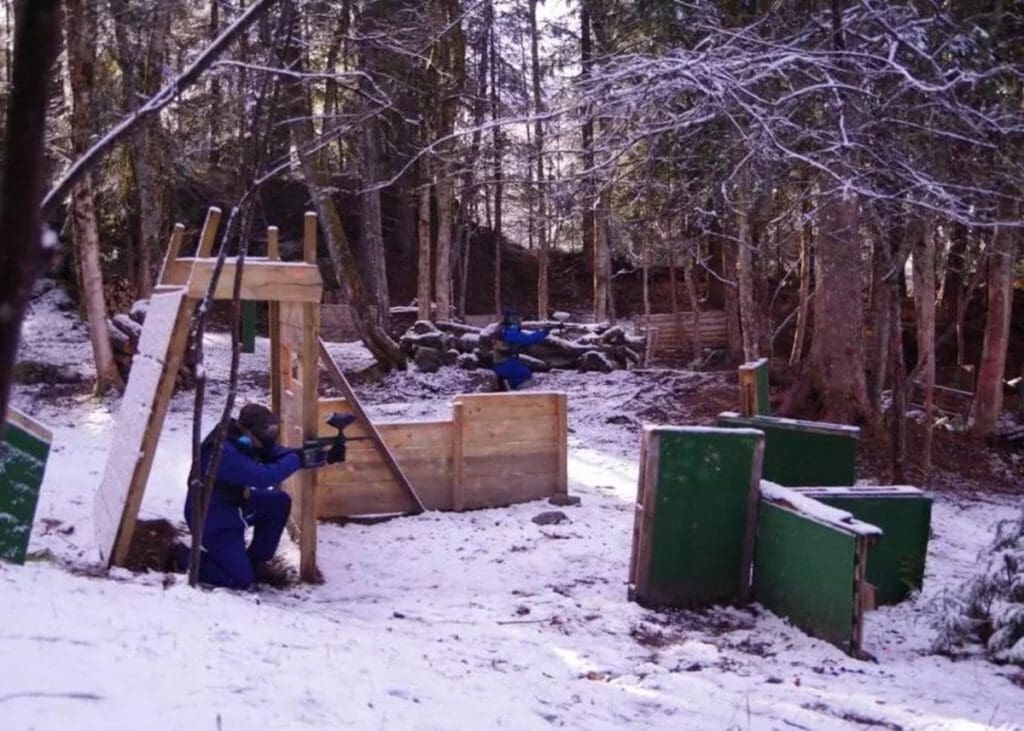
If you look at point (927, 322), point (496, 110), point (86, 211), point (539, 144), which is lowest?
point (927, 322)

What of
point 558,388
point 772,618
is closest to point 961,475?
point 558,388

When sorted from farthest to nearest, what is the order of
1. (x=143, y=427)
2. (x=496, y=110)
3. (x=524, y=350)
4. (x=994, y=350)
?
(x=524, y=350) → (x=496, y=110) → (x=994, y=350) → (x=143, y=427)

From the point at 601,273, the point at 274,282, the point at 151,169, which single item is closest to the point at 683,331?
the point at 601,273

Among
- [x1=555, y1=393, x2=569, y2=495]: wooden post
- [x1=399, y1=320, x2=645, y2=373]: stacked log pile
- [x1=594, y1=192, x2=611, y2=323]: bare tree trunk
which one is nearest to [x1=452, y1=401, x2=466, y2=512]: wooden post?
[x1=555, y1=393, x2=569, y2=495]: wooden post

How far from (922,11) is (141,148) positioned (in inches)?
427

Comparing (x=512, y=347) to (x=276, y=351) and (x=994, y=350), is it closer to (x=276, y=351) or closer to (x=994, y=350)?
(x=994, y=350)

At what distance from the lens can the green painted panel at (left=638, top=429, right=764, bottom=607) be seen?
6609 mm

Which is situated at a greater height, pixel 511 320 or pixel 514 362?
pixel 511 320

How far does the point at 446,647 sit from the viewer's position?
537 centimetres

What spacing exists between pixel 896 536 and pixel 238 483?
14.7ft

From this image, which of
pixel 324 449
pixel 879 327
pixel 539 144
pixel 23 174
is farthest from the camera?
pixel 879 327

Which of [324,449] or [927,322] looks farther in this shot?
[927,322]

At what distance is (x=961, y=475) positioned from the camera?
12586 millimetres

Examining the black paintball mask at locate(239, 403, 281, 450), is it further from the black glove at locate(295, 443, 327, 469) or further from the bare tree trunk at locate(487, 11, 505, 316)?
the bare tree trunk at locate(487, 11, 505, 316)
